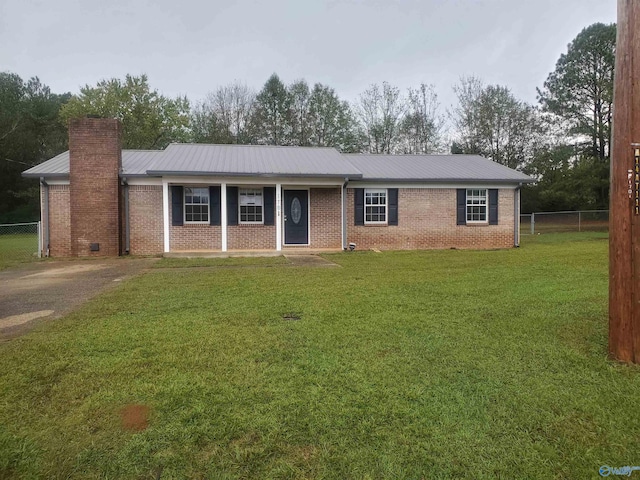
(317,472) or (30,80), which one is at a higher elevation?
(30,80)

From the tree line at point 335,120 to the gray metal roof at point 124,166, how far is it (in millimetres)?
19944

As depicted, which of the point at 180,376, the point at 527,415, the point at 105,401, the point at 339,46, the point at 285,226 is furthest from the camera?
the point at 339,46

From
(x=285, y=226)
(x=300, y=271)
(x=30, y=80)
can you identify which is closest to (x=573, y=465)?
(x=300, y=271)

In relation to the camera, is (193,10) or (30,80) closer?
(193,10)

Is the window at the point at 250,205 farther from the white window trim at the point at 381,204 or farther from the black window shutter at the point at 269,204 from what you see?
the white window trim at the point at 381,204

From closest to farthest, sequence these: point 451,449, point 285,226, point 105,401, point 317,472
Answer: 1. point 317,472
2. point 451,449
3. point 105,401
4. point 285,226

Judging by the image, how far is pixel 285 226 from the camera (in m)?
14.4

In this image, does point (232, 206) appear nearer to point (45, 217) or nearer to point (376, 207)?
point (376, 207)

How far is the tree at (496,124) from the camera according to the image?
1356 inches

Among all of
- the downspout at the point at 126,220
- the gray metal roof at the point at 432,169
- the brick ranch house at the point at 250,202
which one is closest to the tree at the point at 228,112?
the brick ranch house at the point at 250,202

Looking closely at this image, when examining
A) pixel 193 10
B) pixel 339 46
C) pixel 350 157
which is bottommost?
pixel 350 157

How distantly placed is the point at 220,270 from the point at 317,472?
7761 mm

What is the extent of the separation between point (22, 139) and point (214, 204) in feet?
109

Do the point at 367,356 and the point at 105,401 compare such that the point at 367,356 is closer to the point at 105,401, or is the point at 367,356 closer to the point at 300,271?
the point at 105,401
